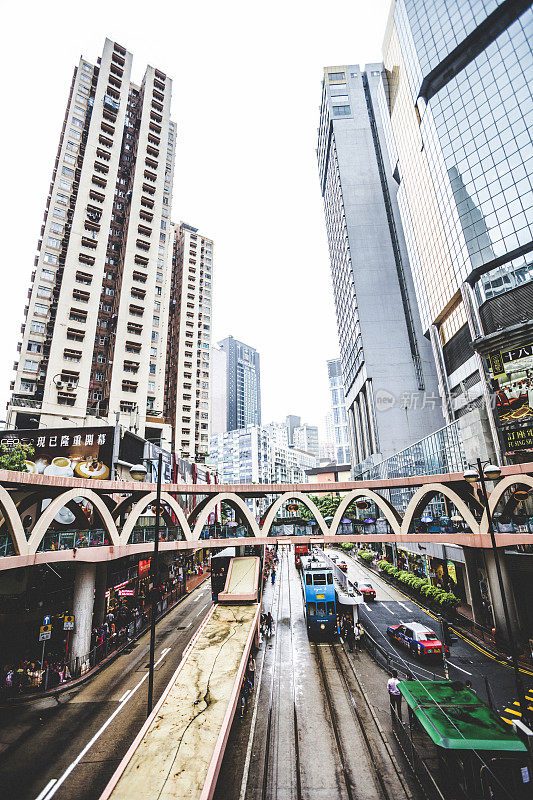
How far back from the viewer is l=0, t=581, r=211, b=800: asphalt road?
13.0 m

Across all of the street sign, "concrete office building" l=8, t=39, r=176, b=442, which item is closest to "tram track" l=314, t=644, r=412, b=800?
the street sign

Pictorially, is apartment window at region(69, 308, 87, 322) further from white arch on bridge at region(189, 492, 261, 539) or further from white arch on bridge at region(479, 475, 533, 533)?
white arch on bridge at region(479, 475, 533, 533)

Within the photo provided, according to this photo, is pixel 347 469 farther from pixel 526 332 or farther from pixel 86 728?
pixel 86 728

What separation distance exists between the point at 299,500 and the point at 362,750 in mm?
16441

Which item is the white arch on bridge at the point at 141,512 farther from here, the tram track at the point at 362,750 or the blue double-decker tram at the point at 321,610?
the tram track at the point at 362,750

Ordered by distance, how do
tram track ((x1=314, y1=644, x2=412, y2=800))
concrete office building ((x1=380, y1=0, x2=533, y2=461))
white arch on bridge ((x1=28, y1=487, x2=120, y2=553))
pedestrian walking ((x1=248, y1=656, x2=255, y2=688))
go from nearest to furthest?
tram track ((x1=314, y1=644, x2=412, y2=800)), pedestrian walking ((x1=248, y1=656, x2=255, y2=688)), white arch on bridge ((x1=28, y1=487, x2=120, y2=553)), concrete office building ((x1=380, y1=0, x2=533, y2=461))

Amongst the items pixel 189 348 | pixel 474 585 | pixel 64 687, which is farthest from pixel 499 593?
pixel 189 348

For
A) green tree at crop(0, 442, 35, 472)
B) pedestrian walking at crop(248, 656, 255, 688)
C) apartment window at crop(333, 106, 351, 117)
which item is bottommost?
pedestrian walking at crop(248, 656, 255, 688)

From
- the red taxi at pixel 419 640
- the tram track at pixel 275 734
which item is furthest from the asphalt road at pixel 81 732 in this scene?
the red taxi at pixel 419 640

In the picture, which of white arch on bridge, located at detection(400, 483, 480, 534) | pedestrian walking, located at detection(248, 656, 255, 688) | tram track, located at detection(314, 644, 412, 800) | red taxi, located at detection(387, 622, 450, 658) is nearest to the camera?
tram track, located at detection(314, 644, 412, 800)

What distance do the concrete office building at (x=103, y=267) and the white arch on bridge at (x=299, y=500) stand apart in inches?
897

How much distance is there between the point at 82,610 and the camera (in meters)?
23.9

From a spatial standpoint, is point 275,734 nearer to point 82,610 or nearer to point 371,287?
point 82,610

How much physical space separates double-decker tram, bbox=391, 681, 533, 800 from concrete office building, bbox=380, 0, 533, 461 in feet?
106
